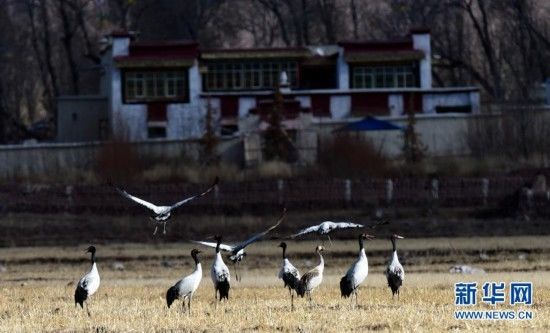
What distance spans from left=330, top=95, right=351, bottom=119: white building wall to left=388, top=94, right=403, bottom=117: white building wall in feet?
5.34

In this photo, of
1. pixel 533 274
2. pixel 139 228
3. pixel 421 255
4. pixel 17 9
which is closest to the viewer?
pixel 533 274

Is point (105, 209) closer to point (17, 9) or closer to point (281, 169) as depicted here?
point (281, 169)

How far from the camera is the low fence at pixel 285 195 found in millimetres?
54062

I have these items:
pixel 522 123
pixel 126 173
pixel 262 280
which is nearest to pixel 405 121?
pixel 522 123

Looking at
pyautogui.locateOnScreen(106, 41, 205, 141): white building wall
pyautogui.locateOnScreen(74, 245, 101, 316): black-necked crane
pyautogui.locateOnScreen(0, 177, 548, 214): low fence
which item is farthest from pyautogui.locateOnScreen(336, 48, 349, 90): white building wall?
pyautogui.locateOnScreen(74, 245, 101, 316): black-necked crane

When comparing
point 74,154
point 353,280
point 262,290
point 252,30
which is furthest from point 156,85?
point 353,280

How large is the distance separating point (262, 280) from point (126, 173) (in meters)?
A: 27.4

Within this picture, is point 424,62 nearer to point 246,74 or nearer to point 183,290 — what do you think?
point 246,74

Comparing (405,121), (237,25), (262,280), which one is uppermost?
(237,25)

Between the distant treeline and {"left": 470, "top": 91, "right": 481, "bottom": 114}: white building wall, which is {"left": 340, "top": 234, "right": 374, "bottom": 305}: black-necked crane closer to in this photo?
{"left": 470, "top": 91, "right": 481, "bottom": 114}: white building wall

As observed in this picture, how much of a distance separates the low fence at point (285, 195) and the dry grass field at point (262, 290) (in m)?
7.75

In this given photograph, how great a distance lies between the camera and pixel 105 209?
54.2 metres

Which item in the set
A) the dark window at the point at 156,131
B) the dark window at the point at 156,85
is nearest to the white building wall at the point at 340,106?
the dark window at the point at 156,85

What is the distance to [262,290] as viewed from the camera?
2902 cm
